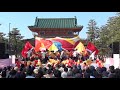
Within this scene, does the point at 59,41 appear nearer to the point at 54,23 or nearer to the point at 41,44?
the point at 41,44

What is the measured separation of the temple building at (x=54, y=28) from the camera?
1298 centimetres

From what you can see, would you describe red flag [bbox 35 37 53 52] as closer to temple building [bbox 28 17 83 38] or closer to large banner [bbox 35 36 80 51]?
large banner [bbox 35 36 80 51]

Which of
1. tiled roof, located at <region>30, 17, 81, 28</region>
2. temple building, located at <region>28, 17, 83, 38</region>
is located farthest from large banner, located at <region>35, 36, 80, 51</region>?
tiled roof, located at <region>30, 17, 81, 28</region>

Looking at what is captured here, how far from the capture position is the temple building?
42.6 ft

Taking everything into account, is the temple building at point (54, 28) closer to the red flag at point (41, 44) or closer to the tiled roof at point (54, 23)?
the tiled roof at point (54, 23)

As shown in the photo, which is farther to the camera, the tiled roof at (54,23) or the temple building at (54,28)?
the tiled roof at (54,23)

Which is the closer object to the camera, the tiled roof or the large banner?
the large banner

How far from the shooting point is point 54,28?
1309cm

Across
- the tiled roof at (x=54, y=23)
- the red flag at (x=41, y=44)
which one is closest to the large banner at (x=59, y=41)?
the red flag at (x=41, y=44)

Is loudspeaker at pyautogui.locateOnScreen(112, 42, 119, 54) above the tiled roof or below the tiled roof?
below

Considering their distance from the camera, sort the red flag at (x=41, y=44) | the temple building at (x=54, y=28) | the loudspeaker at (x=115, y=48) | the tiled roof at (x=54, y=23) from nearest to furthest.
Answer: the red flag at (x=41, y=44) < the loudspeaker at (x=115, y=48) < the temple building at (x=54, y=28) < the tiled roof at (x=54, y=23)

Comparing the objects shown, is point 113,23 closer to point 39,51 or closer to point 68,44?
point 68,44

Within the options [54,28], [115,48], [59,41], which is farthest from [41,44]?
[115,48]
